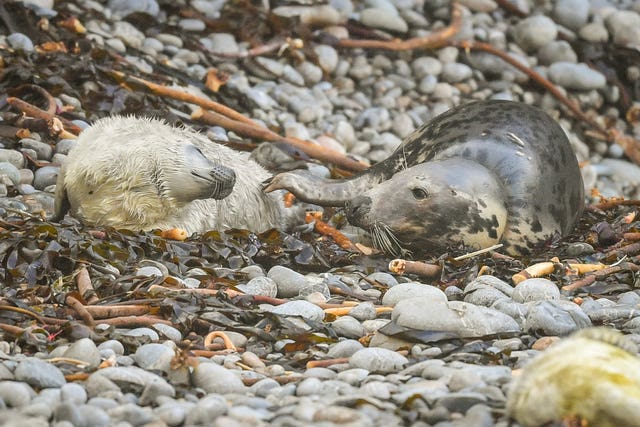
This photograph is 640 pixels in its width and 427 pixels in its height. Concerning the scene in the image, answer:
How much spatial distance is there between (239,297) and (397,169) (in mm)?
2440

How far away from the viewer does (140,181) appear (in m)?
5.93

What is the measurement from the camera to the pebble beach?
362cm

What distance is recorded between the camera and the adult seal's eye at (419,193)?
6.24 m

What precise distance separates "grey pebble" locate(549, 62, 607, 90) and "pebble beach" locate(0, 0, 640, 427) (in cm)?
2

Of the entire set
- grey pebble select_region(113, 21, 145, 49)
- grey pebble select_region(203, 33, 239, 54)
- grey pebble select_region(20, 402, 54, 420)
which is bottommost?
grey pebble select_region(203, 33, 239, 54)

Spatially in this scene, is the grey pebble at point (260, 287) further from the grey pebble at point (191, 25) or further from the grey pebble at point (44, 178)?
the grey pebble at point (191, 25)

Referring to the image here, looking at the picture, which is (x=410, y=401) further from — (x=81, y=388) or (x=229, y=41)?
(x=229, y=41)

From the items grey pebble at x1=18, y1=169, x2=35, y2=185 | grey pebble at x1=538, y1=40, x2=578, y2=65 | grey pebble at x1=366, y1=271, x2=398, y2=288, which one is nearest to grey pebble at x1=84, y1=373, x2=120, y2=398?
grey pebble at x1=366, y1=271, x2=398, y2=288

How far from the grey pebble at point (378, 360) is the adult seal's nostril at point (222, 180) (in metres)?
2.03

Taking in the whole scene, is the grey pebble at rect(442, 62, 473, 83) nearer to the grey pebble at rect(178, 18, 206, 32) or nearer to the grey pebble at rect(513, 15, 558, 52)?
the grey pebble at rect(513, 15, 558, 52)

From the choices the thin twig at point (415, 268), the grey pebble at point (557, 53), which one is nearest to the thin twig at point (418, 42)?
the grey pebble at point (557, 53)

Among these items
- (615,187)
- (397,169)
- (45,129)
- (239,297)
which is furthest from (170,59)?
(239,297)

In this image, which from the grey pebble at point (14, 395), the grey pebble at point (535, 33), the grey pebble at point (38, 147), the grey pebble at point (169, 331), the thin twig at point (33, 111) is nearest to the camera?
the grey pebble at point (14, 395)

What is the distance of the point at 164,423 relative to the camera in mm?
3277
